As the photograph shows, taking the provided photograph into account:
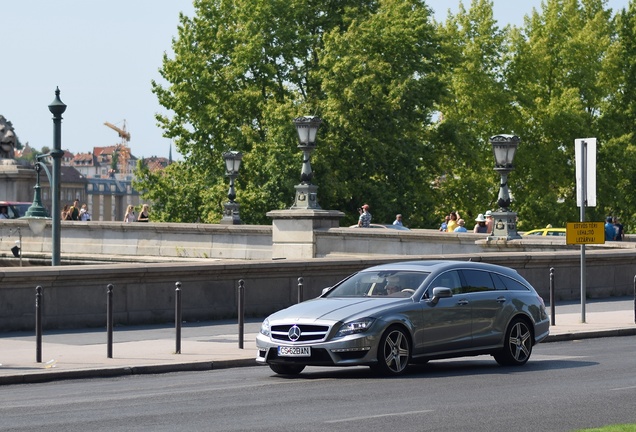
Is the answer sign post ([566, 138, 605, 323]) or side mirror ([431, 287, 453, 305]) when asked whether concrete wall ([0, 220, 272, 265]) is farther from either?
side mirror ([431, 287, 453, 305])

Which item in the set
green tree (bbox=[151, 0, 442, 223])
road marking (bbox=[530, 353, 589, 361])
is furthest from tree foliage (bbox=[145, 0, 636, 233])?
road marking (bbox=[530, 353, 589, 361])

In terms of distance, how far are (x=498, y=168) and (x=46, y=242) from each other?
16.1 meters

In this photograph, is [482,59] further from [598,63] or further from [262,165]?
[262,165]

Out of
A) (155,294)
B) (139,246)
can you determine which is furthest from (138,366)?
(139,246)

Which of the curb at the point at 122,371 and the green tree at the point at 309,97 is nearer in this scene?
the curb at the point at 122,371

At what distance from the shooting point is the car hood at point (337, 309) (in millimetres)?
16359

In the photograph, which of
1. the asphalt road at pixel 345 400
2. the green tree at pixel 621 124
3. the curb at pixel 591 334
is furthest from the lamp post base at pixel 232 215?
the asphalt road at pixel 345 400

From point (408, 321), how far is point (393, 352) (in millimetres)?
399

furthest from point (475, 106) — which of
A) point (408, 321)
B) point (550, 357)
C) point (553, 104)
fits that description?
point (408, 321)

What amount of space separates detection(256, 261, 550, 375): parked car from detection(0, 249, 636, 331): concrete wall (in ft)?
22.0

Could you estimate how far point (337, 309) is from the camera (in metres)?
16.6

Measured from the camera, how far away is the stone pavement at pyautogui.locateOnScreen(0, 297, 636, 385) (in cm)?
1756

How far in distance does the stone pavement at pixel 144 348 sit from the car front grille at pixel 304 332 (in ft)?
6.78

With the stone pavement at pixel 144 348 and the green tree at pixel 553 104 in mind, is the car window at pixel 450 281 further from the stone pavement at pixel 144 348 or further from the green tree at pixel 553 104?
the green tree at pixel 553 104
